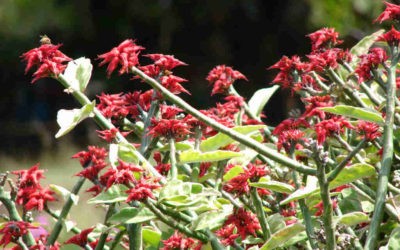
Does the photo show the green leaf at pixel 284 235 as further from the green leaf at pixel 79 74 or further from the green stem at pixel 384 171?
the green leaf at pixel 79 74

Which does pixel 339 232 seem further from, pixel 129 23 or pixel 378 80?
pixel 129 23

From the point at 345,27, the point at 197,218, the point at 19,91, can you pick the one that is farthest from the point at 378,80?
the point at 19,91

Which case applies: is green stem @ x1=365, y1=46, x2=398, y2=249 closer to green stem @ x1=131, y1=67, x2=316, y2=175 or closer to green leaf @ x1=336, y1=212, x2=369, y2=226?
green leaf @ x1=336, y1=212, x2=369, y2=226

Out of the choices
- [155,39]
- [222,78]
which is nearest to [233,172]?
[222,78]

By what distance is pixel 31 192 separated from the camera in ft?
5.00

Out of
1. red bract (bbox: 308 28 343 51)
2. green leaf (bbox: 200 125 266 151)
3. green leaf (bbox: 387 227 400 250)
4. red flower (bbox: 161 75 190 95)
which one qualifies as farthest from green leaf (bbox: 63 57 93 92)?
green leaf (bbox: 387 227 400 250)

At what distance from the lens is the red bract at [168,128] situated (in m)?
1.46

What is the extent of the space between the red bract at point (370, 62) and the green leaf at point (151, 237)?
465 mm

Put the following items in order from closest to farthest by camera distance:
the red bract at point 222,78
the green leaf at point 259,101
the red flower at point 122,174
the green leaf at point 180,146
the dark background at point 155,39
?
the red flower at point 122,174 → the green leaf at point 180,146 → the red bract at point 222,78 → the green leaf at point 259,101 → the dark background at point 155,39

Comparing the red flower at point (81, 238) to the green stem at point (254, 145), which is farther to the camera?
the red flower at point (81, 238)

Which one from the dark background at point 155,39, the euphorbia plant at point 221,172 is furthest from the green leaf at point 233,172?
the dark background at point 155,39

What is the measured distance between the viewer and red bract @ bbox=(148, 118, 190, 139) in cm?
146

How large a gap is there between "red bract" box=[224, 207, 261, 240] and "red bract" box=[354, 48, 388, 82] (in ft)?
1.08

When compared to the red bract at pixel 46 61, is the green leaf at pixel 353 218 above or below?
below
